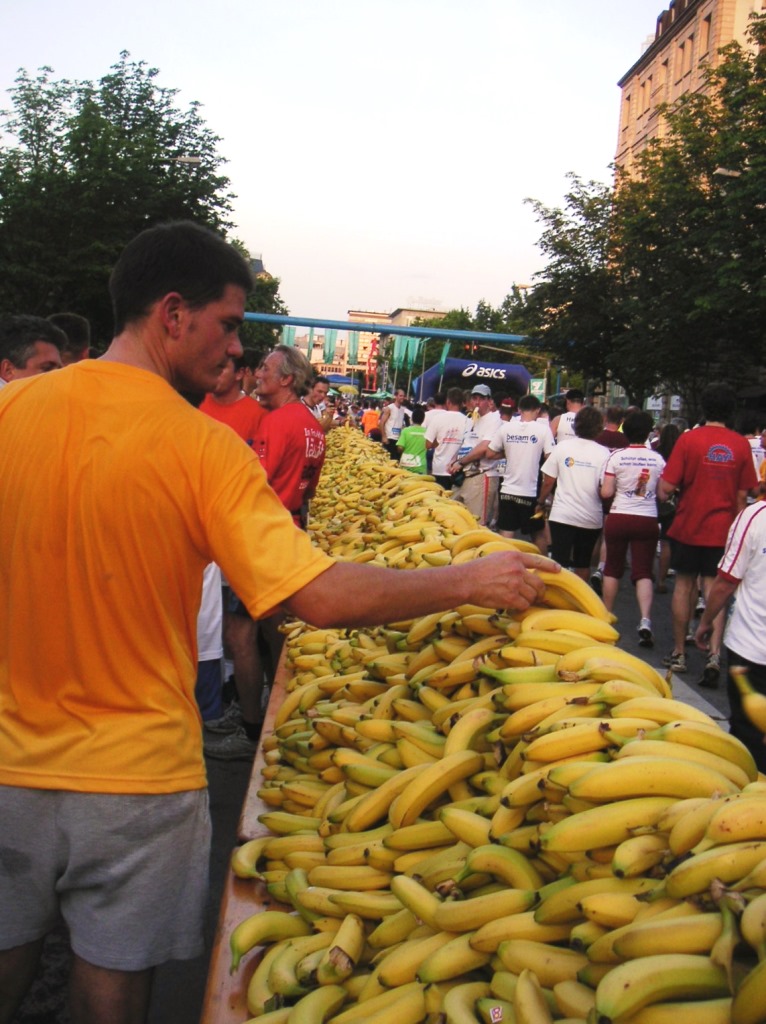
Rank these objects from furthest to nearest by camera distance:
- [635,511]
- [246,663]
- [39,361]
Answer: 1. [635,511]
2. [246,663]
3. [39,361]

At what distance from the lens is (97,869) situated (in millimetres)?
2029

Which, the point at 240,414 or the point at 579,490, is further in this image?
the point at 579,490

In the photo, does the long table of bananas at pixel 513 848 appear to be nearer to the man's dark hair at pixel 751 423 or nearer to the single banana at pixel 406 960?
the single banana at pixel 406 960

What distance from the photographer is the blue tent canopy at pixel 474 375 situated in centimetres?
4159

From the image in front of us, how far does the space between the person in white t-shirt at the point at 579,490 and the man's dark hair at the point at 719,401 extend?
1.28 meters

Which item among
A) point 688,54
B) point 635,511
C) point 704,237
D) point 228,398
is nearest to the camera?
point 228,398

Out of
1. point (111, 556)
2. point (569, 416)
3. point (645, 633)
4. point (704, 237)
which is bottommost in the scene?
point (645, 633)

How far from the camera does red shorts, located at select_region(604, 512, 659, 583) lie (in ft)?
27.8

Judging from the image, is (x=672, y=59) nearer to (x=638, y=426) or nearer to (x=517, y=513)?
(x=517, y=513)

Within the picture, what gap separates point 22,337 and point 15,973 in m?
4.04

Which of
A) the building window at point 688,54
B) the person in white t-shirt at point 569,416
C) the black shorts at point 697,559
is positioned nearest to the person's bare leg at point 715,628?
the black shorts at point 697,559

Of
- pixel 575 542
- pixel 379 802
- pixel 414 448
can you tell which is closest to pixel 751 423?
pixel 575 542

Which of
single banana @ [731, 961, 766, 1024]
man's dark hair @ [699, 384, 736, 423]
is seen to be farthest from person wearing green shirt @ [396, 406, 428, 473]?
Answer: single banana @ [731, 961, 766, 1024]

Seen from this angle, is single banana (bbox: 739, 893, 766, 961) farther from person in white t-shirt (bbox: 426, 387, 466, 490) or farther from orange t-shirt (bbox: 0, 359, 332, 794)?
person in white t-shirt (bbox: 426, 387, 466, 490)
